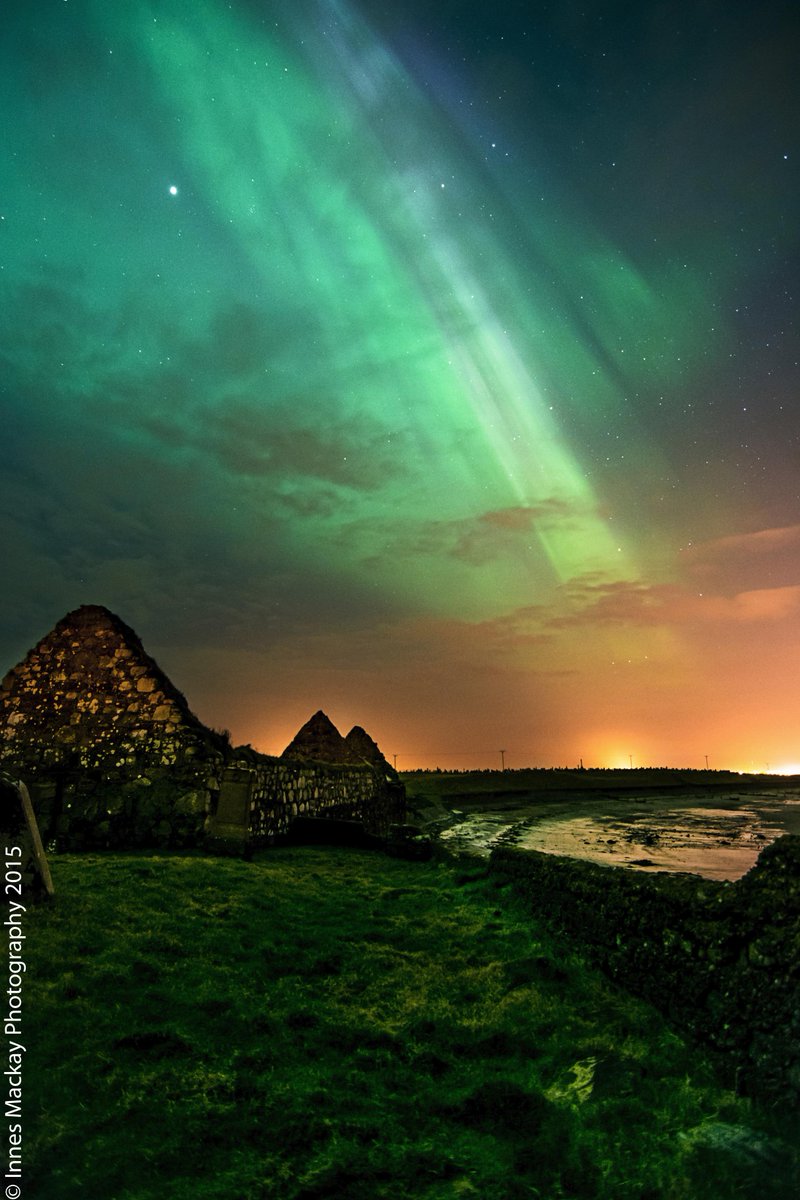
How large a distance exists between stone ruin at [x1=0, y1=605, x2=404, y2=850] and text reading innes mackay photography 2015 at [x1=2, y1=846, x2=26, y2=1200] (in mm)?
5437

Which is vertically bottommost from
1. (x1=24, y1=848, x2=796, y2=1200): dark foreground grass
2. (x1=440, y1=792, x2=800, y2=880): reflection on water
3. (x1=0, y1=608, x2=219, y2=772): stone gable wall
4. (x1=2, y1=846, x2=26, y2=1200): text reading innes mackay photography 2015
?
(x1=440, y1=792, x2=800, y2=880): reflection on water

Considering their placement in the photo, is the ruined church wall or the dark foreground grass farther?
the ruined church wall

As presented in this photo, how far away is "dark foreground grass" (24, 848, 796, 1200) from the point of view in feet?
9.66

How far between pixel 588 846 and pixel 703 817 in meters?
16.4

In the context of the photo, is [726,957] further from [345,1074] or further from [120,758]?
[120,758]

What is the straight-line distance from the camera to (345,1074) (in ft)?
12.7

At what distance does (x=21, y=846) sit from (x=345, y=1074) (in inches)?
164

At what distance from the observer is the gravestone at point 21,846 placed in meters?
6.03

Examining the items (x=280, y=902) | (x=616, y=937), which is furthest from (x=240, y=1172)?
(x=280, y=902)

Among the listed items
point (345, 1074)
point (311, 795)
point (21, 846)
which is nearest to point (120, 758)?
point (311, 795)

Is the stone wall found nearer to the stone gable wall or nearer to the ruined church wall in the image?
the ruined church wall

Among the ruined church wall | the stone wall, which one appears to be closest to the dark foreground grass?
the stone wall

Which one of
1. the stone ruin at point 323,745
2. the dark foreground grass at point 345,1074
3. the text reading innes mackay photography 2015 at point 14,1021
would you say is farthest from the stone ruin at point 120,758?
the stone ruin at point 323,745

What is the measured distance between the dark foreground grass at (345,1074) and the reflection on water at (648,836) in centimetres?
808
